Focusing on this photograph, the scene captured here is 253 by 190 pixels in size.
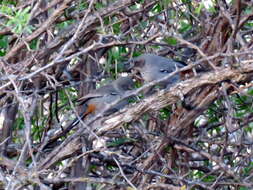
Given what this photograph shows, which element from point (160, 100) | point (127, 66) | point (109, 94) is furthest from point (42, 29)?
point (109, 94)

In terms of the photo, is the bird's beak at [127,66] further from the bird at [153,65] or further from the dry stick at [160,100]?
the dry stick at [160,100]

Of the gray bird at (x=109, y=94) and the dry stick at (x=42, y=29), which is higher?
the dry stick at (x=42, y=29)

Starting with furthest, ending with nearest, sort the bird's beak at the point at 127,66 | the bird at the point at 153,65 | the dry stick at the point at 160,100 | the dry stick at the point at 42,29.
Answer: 1. the bird's beak at the point at 127,66
2. the bird at the point at 153,65
3. the dry stick at the point at 42,29
4. the dry stick at the point at 160,100

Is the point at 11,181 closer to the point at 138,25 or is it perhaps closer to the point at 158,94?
the point at 158,94

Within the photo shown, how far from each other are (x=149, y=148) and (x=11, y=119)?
4.66 ft

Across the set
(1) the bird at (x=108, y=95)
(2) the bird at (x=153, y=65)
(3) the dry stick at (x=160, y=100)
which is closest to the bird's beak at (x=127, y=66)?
(2) the bird at (x=153, y=65)

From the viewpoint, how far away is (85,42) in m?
5.72

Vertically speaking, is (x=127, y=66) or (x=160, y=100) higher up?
(x=160, y=100)

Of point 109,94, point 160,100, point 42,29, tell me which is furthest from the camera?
point 109,94

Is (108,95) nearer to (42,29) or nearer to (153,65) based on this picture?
(153,65)

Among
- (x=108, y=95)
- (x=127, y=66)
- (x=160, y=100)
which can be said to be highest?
(x=160, y=100)

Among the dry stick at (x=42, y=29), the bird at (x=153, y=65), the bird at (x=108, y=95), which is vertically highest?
the dry stick at (x=42, y=29)

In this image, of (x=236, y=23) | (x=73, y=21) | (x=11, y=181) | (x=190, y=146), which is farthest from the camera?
(x=73, y=21)

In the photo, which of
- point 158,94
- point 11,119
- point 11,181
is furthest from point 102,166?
point 11,181
